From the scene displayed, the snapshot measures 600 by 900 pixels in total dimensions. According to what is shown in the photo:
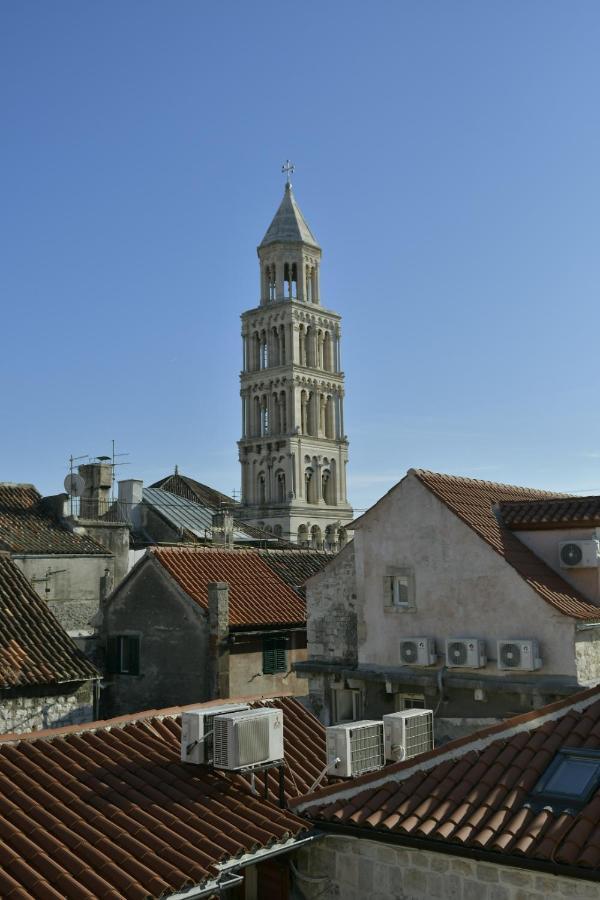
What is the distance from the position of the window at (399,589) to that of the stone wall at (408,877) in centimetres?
895

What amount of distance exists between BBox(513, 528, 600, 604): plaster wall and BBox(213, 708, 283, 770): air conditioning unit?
8676mm

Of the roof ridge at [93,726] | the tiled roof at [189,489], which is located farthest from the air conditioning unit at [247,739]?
the tiled roof at [189,489]

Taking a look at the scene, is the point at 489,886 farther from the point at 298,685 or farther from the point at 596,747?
the point at 298,685

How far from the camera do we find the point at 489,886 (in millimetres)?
8250

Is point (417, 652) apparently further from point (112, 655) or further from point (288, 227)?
point (288, 227)

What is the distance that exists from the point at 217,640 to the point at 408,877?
48.1 ft

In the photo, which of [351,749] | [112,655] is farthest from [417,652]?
[112,655]

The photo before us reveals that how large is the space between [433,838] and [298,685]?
17.7 metres

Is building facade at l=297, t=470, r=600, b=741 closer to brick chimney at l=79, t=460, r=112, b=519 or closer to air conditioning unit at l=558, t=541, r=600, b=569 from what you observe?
air conditioning unit at l=558, t=541, r=600, b=569

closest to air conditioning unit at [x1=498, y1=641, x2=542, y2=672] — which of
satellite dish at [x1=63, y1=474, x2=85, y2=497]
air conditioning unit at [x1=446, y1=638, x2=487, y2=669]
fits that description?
air conditioning unit at [x1=446, y1=638, x2=487, y2=669]

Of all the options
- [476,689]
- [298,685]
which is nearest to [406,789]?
[476,689]

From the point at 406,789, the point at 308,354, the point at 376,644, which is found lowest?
the point at 406,789

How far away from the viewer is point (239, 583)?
26.5m

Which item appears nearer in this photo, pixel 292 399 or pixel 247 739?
pixel 247 739
